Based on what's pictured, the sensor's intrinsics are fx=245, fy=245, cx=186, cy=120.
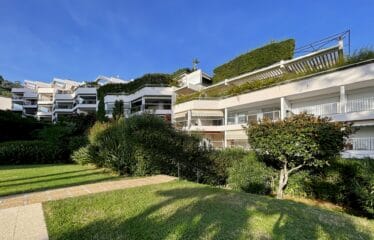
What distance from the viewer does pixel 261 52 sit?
98.3 feet

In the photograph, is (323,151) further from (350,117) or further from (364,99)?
(364,99)

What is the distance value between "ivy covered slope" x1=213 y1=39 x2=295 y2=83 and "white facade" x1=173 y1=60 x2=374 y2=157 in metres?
6.93

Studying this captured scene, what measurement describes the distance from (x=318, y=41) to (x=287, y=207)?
2139 centimetres

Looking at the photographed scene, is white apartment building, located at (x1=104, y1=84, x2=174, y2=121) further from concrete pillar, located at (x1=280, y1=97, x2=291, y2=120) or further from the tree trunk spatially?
the tree trunk

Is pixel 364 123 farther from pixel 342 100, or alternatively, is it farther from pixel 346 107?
pixel 346 107

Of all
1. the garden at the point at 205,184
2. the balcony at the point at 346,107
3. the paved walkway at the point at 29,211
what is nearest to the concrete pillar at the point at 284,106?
the balcony at the point at 346,107

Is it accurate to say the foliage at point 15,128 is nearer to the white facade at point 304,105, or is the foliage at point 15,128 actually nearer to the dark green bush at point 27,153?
the dark green bush at point 27,153

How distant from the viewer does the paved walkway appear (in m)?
3.86

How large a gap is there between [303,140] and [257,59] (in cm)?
2407

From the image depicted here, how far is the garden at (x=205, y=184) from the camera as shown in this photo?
4145 millimetres

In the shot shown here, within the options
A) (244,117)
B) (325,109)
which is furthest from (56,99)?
(325,109)

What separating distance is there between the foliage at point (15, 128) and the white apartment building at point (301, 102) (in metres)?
16.1

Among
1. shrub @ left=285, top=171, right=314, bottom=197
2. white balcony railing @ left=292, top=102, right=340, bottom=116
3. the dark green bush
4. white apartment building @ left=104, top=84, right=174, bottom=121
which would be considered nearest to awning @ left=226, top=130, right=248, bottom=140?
white balcony railing @ left=292, top=102, right=340, bottom=116

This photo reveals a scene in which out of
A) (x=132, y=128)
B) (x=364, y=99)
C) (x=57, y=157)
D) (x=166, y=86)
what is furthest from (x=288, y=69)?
(x=57, y=157)
